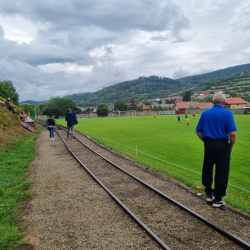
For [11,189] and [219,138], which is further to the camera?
[11,189]

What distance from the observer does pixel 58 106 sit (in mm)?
107500

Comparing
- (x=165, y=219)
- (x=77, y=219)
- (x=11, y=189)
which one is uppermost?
(x=165, y=219)

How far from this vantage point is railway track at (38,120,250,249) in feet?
12.7

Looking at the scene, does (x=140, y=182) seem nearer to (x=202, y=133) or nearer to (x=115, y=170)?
(x=115, y=170)

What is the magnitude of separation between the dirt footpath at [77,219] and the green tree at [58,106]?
9817 cm

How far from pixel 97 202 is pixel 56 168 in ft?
14.6

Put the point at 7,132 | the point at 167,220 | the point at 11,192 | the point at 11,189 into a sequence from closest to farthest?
the point at 167,220 → the point at 11,192 → the point at 11,189 → the point at 7,132

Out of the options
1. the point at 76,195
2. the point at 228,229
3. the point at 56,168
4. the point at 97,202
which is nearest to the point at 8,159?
the point at 56,168

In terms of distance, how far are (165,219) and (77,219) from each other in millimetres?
2020

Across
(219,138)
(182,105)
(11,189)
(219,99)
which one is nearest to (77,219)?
(11,189)

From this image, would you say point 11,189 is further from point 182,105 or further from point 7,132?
point 182,105

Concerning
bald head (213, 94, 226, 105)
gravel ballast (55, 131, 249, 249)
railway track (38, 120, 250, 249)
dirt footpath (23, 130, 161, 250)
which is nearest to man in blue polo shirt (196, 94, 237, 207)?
bald head (213, 94, 226, 105)

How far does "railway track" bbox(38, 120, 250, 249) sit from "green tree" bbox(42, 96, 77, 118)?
99.0 meters

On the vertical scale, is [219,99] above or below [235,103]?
below
